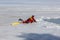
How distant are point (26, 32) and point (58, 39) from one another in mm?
1861

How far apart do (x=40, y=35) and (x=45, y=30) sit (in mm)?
1171

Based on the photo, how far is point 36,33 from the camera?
9578mm

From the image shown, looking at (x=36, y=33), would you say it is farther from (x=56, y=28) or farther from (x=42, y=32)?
(x=56, y=28)

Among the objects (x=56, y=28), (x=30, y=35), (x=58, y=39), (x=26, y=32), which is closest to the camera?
(x=58, y=39)

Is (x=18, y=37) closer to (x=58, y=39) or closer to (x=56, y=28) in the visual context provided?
(x=58, y=39)

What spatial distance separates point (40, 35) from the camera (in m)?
9.12

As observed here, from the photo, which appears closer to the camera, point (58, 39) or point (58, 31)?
point (58, 39)

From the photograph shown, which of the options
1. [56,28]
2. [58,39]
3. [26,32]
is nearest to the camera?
[58,39]

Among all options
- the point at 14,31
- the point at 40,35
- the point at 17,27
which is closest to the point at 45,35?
the point at 40,35

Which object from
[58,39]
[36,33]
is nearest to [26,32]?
[36,33]

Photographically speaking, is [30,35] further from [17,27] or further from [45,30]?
[17,27]

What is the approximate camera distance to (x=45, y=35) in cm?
914

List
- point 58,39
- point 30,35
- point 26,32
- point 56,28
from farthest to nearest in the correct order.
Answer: point 56,28
point 26,32
point 30,35
point 58,39

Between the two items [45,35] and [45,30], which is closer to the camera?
[45,35]
